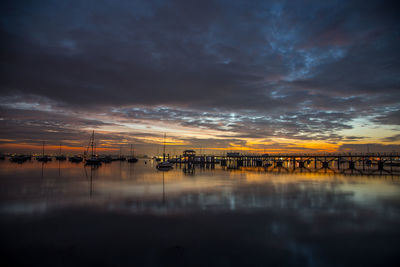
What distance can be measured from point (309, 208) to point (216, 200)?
9.20 meters

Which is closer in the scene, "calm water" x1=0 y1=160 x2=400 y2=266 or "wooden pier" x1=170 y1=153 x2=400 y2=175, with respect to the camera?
"calm water" x1=0 y1=160 x2=400 y2=266

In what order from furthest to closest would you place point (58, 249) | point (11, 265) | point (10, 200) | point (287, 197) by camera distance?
point (287, 197) < point (10, 200) < point (58, 249) < point (11, 265)

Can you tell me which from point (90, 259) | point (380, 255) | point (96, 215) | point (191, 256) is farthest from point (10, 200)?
point (380, 255)

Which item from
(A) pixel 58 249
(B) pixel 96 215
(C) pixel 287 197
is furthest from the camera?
(C) pixel 287 197

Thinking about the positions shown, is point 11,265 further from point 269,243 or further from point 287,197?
point 287,197

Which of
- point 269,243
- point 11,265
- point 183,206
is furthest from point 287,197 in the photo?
point 11,265

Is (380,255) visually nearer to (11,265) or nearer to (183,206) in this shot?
(183,206)

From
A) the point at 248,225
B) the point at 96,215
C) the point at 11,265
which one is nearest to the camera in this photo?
the point at 11,265

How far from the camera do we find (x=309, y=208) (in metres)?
22.8

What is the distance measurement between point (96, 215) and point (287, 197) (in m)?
20.8

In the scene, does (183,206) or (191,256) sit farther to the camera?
(183,206)

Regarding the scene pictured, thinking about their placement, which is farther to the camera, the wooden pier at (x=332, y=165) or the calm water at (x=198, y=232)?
the wooden pier at (x=332, y=165)

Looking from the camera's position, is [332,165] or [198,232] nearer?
[198,232]

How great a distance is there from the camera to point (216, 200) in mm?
26312
